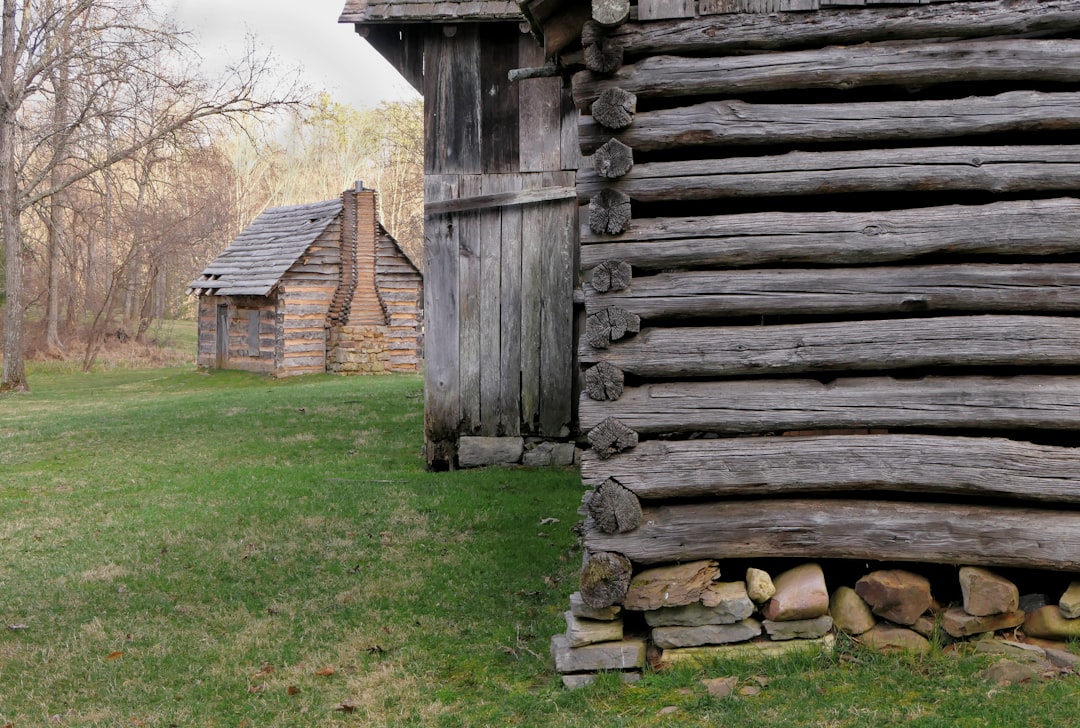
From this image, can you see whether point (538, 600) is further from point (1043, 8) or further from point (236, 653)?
point (1043, 8)

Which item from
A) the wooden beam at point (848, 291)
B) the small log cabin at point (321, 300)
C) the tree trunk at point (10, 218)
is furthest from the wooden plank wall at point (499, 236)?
the tree trunk at point (10, 218)

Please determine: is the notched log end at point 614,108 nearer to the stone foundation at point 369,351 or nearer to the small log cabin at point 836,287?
the small log cabin at point 836,287

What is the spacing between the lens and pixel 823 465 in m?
5.16

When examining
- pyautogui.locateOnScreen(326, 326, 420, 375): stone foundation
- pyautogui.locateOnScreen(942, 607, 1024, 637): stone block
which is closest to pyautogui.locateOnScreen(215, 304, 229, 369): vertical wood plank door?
→ pyautogui.locateOnScreen(326, 326, 420, 375): stone foundation

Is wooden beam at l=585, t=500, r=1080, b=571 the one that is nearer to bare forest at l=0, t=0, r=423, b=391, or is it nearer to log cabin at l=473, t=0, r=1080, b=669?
log cabin at l=473, t=0, r=1080, b=669

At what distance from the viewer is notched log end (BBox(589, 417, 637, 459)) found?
5156 millimetres

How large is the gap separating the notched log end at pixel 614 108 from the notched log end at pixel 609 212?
0.37 meters

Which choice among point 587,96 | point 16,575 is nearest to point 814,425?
point 587,96

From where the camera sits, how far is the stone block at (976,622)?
16.3ft

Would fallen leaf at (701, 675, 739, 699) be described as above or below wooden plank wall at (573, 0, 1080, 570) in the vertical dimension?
below

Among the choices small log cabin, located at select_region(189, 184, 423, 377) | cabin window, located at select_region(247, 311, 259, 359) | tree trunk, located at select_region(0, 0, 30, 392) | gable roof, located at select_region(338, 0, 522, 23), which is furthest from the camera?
cabin window, located at select_region(247, 311, 259, 359)

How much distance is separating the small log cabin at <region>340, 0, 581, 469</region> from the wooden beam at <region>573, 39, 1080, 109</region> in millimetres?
5619

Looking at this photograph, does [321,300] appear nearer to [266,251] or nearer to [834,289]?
[266,251]

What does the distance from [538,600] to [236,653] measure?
1.96 meters
